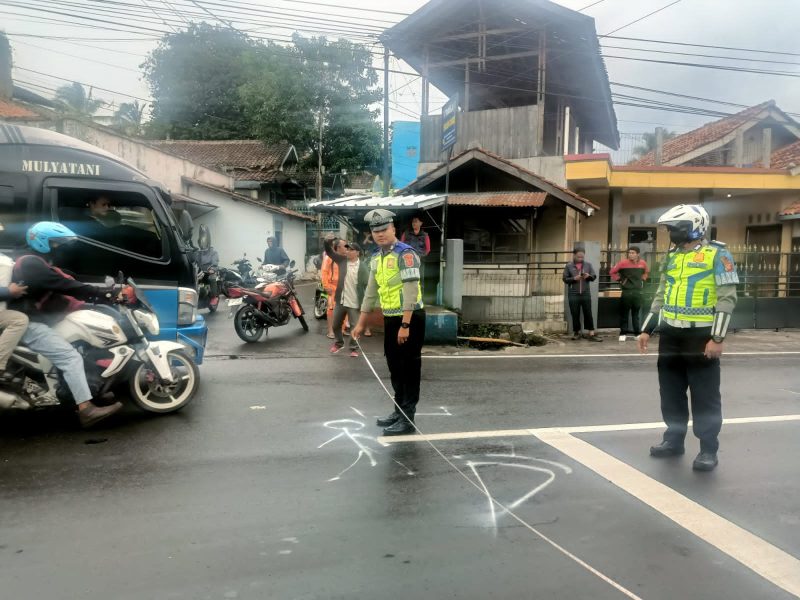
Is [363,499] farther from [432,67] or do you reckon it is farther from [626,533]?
[432,67]

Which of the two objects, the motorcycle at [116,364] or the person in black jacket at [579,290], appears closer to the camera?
the motorcycle at [116,364]

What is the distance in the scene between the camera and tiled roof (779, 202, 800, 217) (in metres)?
16.9

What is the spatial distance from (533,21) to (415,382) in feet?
44.2

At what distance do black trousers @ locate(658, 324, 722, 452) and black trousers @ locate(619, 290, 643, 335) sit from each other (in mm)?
7521

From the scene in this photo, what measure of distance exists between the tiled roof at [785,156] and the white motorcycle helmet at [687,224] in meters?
16.2

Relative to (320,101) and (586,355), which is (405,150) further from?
(586,355)

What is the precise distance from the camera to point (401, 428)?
17.6ft

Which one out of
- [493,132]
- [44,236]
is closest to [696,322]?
[44,236]

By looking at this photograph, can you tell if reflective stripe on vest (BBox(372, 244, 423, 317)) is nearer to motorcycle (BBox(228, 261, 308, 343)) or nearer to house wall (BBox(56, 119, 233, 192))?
motorcycle (BBox(228, 261, 308, 343))

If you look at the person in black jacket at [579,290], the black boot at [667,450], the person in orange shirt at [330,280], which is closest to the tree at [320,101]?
the person in orange shirt at [330,280]

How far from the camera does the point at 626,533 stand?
354 cm

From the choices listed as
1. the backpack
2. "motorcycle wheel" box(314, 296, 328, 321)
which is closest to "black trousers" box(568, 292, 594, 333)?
"motorcycle wheel" box(314, 296, 328, 321)

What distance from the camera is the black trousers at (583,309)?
1192 cm

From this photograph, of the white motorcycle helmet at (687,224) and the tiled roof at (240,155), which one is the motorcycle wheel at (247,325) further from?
the tiled roof at (240,155)
